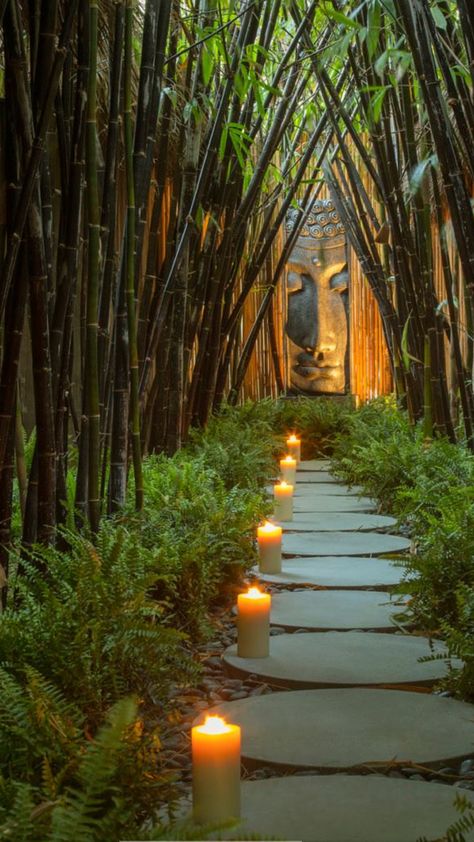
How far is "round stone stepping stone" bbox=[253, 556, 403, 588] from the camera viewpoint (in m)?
2.34

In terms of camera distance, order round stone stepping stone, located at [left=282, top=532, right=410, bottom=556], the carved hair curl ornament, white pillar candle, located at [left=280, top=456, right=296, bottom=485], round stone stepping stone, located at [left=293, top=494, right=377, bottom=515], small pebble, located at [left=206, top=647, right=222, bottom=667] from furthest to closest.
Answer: the carved hair curl ornament, white pillar candle, located at [left=280, top=456, right=296, bottom=485], round stone stepping stone, located at [left=293, top=494, right=377, bottom=515], round stone stepping stone, located at [left=282, top=532, right=410, bottom=556], small pebble, located at [left=206, top=647, right=222, bottom=667]

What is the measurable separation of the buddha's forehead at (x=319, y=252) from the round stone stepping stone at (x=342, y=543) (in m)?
4.99

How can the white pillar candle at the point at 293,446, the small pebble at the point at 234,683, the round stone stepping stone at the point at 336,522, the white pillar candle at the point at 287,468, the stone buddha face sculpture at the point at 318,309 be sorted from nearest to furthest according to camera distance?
the small pebble at the point at 234,683
the round stone stepping stone at the point at 336,522
the white pillar candle at the point at 287,468
the white pillar candle at the point at 293,446
the stone buddha face sculpture at the point at 318,309

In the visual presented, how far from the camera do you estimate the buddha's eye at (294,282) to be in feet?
25.7

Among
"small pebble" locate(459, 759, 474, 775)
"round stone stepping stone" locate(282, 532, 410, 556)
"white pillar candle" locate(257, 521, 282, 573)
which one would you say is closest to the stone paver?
"round stone stepping stone" locate(282, 532, 410, 556)

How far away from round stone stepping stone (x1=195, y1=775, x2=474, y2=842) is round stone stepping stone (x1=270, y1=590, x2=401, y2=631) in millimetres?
773

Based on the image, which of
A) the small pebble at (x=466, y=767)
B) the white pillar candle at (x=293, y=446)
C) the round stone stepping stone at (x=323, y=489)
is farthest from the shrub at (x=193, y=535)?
the white pillar candle at (x=293, y=446)

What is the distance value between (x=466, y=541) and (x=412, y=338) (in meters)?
2.01

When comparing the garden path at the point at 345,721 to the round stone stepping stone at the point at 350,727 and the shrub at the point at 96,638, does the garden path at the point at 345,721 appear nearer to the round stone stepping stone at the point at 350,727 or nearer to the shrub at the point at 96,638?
the round stone stepping stone at the point at 350,727

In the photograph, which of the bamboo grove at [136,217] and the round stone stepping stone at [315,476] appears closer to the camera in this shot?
the bamboo grove at [136,217]

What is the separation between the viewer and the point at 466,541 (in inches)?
73.7

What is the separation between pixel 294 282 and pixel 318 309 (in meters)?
0.30

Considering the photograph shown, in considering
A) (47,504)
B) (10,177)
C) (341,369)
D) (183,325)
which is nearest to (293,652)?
(47,504)

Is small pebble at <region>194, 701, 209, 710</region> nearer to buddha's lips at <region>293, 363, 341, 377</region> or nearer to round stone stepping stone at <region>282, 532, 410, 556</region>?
round stone stepping stone at <region>282, 532, 410, 556</region>
